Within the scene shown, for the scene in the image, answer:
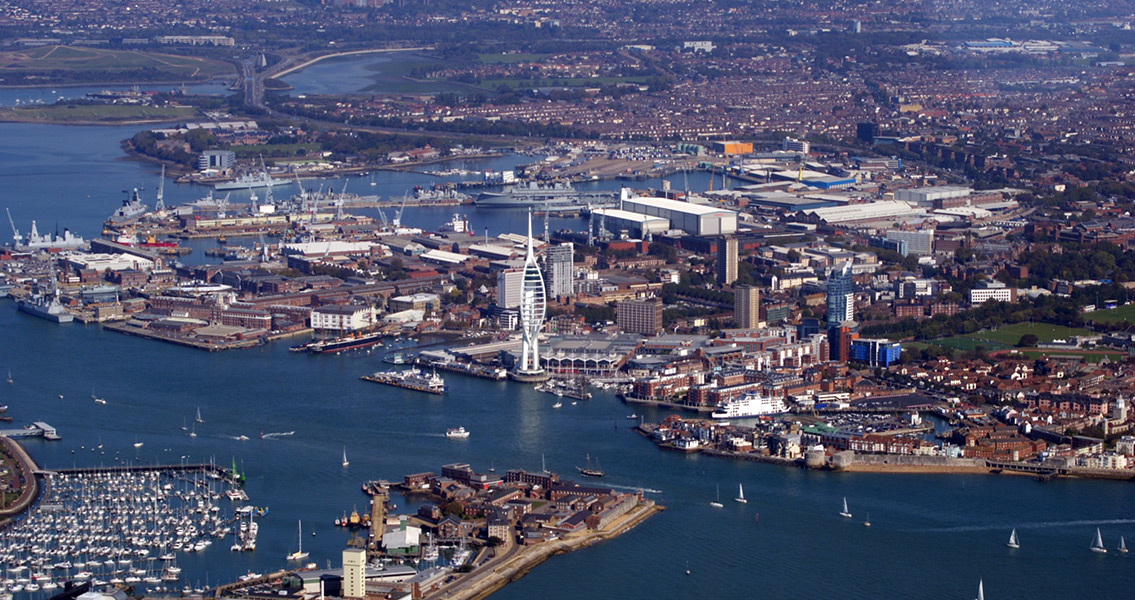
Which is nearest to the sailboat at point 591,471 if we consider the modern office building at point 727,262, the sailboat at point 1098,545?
the sailboat at point 1098,545

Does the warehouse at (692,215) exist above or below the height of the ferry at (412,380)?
above

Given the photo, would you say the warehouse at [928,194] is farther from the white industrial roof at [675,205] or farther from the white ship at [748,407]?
the white ship at [748,407]

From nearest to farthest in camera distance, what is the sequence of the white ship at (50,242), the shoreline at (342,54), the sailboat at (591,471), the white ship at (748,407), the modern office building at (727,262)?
the sailboat at (591,471) → the white ship at (748,407) → the modern office building at (727,262) → the white ship at (50,242) → the shoreline at (342,54)

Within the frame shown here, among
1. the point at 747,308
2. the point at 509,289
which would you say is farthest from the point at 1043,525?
the point at 509,289

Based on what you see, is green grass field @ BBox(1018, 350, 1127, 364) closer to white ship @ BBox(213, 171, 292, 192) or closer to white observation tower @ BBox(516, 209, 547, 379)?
white observation tower @ BBox(516, 209, 547, 379)

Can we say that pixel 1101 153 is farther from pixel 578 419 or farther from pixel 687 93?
pixel 578 419

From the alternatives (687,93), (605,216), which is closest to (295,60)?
(687,93)
